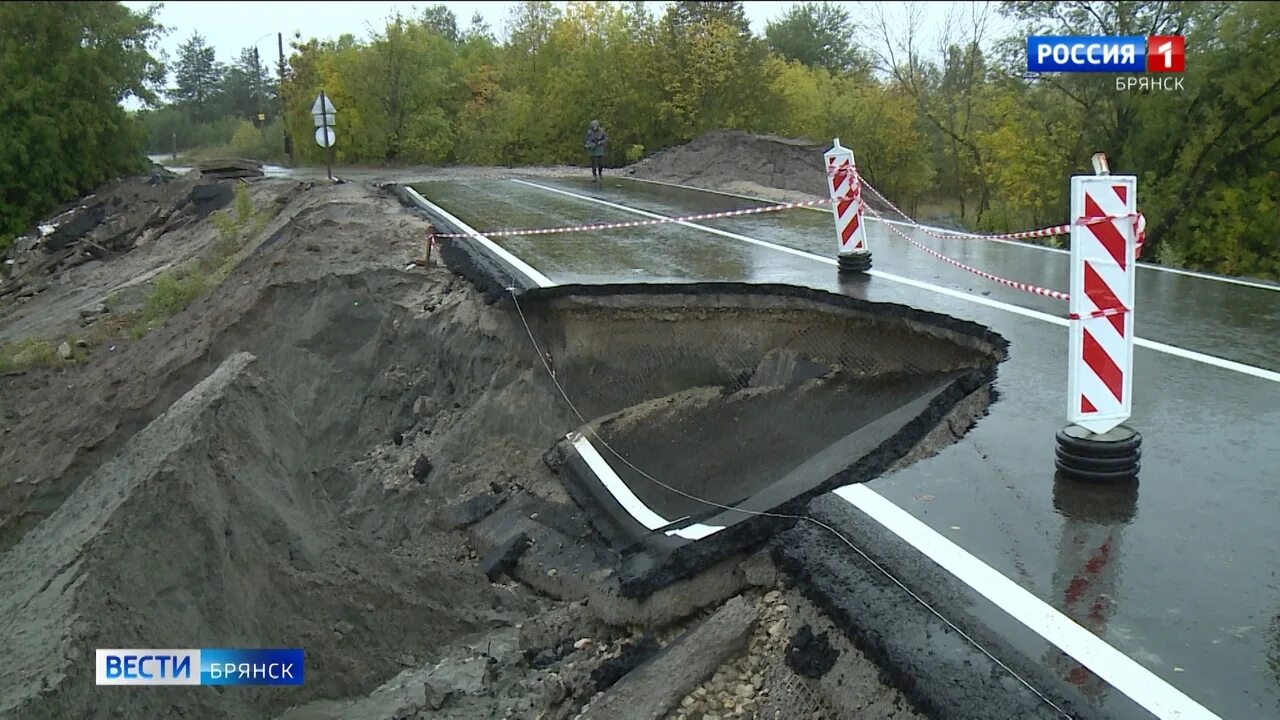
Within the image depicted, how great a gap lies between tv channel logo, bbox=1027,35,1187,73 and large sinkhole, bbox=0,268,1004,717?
1459 centimetres

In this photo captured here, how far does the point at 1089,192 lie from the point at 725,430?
3928 millimetres

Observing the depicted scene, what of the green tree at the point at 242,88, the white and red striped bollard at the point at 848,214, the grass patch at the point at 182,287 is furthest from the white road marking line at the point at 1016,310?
the green tree at the point at 242,88

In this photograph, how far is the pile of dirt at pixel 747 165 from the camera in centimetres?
2227

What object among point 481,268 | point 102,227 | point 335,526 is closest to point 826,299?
point 481,268

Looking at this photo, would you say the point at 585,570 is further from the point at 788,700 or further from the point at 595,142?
the point at 595,142

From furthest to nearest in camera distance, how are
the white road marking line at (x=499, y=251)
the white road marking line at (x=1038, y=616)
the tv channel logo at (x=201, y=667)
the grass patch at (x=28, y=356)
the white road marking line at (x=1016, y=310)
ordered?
the grass patch at (x=28, y=356)
the white road marking line at (x=499, y=251)
the white road marking line at (x=1016, y=310)
the tv channel logo at (x=201, y=667)
the white road marking line at (x=1038, y=616)

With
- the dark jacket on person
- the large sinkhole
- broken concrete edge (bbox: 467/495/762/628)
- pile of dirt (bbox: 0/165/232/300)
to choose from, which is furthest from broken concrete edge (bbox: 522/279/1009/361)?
pile of dirt (bbox: 0/165/232/300)

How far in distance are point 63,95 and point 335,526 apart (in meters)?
27.3

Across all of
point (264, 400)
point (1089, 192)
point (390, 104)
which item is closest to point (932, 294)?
point (1089, 192)

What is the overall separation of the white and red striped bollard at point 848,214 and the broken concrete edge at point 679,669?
534 centimetres

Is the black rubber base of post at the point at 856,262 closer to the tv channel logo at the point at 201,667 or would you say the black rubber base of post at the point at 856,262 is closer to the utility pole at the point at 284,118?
the tv channel logo at the point at 201,667

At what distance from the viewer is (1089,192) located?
4383mm

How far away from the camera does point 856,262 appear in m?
8.96

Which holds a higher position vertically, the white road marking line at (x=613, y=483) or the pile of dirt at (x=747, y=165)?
the pile of dirt at (x=747, y=165)
